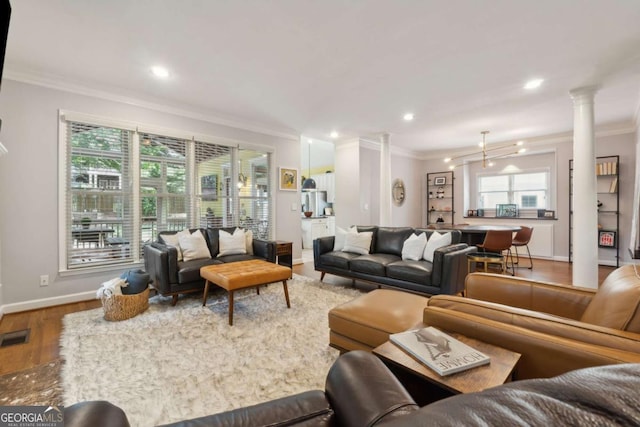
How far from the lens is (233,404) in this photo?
62.7 inches

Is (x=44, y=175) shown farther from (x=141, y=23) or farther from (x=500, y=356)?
(x=500, y=356)

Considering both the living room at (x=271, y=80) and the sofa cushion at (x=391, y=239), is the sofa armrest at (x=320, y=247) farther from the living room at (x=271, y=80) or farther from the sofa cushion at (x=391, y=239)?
the living room at (x=271, y=80)

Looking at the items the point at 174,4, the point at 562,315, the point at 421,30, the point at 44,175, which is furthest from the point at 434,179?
the point at 44,175

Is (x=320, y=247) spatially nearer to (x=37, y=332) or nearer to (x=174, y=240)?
(x=174, y=240)

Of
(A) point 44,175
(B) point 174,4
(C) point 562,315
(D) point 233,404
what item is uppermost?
(B) point 174,4

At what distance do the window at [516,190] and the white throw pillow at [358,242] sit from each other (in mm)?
4667

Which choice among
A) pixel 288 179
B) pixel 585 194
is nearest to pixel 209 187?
pixel 288 179

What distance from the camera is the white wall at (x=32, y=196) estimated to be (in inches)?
116

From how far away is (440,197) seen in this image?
303 inches

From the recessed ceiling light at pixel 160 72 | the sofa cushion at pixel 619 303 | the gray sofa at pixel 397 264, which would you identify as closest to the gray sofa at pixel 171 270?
the gray sofa at pixel 397 264

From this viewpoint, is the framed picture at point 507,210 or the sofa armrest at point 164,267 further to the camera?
the framed picture at point 507,210

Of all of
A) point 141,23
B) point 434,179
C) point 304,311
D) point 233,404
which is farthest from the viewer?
point 434,179

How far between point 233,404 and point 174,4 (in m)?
2.71

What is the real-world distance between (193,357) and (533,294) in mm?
2351
